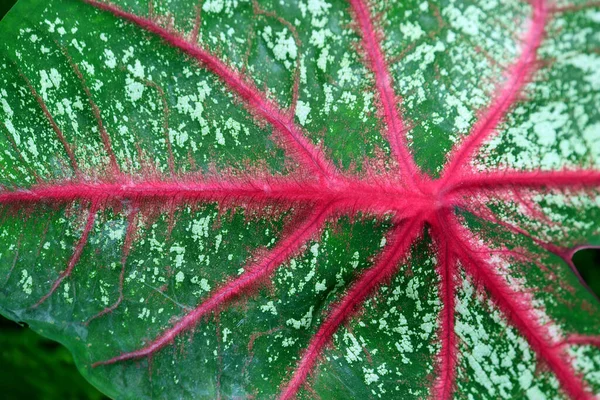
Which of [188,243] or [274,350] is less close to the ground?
[188,243]

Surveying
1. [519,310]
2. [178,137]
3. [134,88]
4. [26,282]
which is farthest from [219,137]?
[519,310]

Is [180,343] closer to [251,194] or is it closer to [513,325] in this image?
[251,194]

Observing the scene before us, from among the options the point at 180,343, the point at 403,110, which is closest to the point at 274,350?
the point at 180,343

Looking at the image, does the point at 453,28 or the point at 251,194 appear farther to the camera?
the point at 251,194

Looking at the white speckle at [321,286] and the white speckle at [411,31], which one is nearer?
the white speckle at [411,31]

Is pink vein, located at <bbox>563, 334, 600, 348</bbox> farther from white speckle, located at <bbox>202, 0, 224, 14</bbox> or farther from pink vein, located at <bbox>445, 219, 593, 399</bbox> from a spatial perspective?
white speckle, located at <bbox>202, 0, 224, 14</bbox>

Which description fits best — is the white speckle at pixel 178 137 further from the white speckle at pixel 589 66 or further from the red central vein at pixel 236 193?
the white speckle at pixel 589 66

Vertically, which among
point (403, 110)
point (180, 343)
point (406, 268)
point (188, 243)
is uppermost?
point (403, 110)

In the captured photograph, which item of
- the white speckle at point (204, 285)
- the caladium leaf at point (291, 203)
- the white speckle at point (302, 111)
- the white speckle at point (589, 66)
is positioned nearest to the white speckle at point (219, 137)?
the caladium leaf at point (291, 203)
